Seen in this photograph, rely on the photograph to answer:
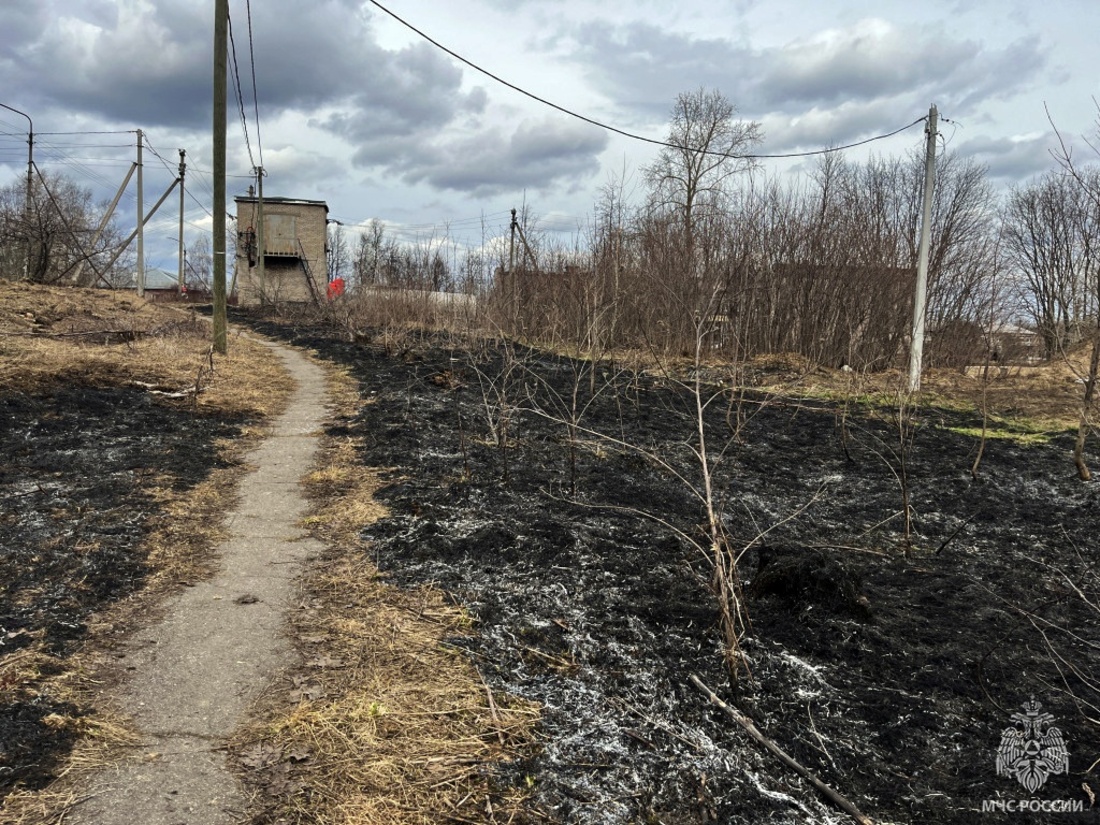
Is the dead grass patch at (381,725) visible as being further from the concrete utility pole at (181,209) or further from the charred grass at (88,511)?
the concrete utility pole at (181,209)

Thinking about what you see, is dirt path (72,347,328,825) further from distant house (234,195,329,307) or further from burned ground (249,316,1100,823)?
distant house (234,195,329,307)

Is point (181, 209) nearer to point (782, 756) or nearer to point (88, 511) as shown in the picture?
point (88, 511)

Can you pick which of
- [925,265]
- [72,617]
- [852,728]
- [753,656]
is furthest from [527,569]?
[925,265]

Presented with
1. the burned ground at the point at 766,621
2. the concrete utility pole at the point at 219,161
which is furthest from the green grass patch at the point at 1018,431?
the concrete utility pole at the point at 219,161

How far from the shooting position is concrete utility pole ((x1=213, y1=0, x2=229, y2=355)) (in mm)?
11812

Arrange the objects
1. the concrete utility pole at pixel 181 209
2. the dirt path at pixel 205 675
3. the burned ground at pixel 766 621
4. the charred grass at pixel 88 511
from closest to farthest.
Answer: the dirt path at pixel 205 675 → the burned ground at pixel 766 621 → the charred grass at pixel 88 511 → the concrete utility pole at pixel 181 209

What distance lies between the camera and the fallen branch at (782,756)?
83.4 inches

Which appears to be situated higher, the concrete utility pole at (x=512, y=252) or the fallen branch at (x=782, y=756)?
the concrete utility pole at (x=512, y=252)

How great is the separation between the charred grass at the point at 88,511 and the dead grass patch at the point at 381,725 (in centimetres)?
57

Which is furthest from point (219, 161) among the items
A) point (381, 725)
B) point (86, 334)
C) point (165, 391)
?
point (381, 725)

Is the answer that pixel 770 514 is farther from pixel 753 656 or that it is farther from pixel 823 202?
pixel 823 202

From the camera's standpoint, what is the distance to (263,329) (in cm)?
2208

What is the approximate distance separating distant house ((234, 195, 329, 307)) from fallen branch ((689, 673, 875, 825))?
3627 cm

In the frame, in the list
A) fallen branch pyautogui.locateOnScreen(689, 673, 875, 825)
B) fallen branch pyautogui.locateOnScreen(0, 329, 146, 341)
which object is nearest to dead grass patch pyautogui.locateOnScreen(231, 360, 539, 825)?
fallen branch pyautogui.locateOnScreen(689, 673, 875, 825)
